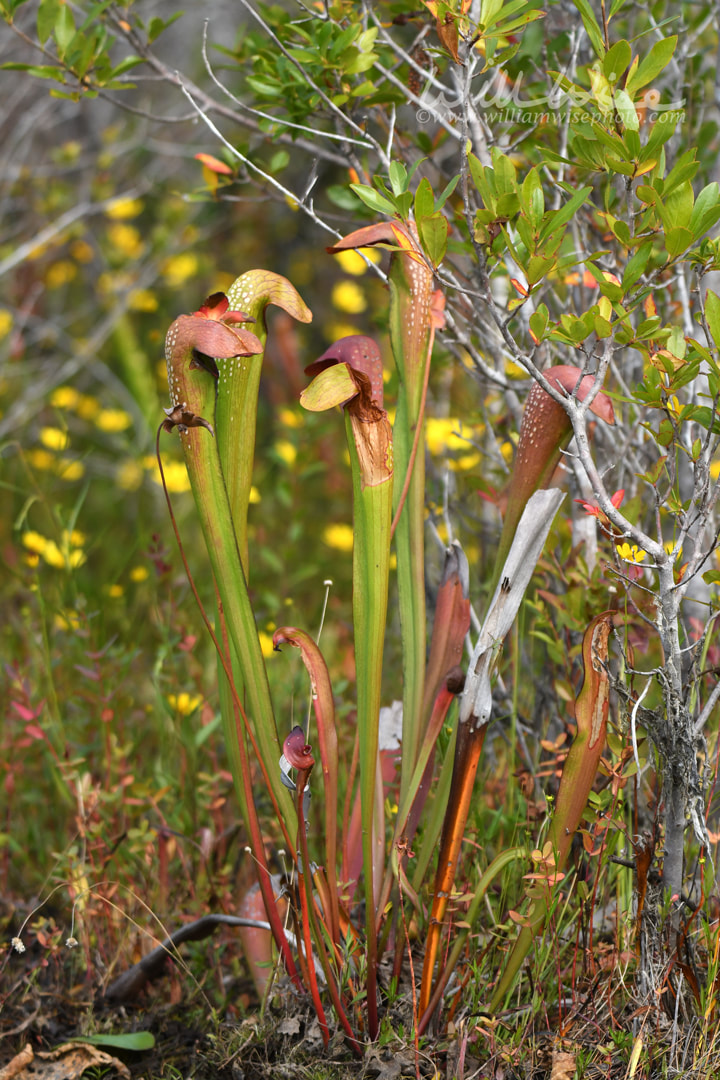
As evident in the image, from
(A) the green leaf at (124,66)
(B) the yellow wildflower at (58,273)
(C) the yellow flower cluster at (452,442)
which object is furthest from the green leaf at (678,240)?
(B) the yellow wildflower at (58,273)

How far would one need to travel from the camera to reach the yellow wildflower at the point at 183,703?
176cm

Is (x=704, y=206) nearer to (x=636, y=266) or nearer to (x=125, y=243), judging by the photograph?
(x=636, y=266)

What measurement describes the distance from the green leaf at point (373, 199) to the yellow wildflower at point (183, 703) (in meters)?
1.05

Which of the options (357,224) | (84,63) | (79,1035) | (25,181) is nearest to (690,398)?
(357,224)

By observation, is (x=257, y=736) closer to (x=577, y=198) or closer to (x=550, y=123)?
(x=577, y=198)

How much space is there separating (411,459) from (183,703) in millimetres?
874

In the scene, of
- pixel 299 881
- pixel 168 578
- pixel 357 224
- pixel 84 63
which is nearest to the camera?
pixel 299 881

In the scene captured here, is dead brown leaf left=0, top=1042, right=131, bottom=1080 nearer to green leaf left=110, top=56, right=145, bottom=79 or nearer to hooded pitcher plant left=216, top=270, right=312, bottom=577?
hooded pitcher plant left=216, top=270, right=312, bottom=577

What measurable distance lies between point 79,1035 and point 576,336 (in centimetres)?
128

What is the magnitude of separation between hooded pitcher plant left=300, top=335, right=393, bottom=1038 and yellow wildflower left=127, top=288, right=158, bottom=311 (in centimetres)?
144

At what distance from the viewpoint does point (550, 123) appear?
1.67 metres

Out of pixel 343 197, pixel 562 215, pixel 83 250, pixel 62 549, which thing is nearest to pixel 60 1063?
pixel 62 549

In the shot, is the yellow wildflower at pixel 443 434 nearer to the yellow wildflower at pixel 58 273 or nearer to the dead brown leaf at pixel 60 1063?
the dead brown leaf at pixel 60 1063

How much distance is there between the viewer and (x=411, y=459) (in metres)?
1.26
